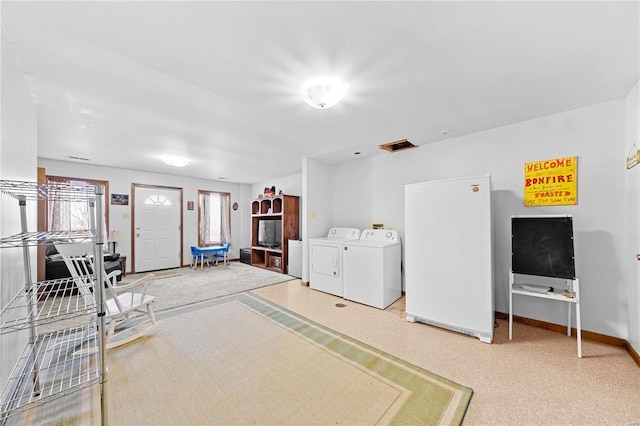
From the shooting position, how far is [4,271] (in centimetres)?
152

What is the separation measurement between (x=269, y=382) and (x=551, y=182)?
3.56 m

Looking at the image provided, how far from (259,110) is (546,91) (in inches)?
110

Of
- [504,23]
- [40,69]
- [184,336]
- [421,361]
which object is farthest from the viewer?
[184,336]

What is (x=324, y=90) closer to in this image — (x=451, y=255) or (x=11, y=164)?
(x=451, y=255)

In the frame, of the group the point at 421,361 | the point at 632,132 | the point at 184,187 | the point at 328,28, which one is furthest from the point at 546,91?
the point at 184,187

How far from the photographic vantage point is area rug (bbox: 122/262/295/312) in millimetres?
3863

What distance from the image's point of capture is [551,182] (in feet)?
9.13

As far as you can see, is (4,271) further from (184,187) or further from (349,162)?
(184,187)

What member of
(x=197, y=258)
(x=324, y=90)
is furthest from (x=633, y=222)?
(x=197, y=258)

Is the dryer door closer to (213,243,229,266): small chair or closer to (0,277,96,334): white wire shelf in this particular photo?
(0,277,96,334): white wire shelf

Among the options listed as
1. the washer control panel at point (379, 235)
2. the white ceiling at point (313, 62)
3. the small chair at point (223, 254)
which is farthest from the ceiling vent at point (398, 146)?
the small chair at point (223, 254)

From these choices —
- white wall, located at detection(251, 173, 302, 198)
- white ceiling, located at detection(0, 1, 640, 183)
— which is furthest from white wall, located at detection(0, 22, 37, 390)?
white wall, located at detection(251, 173, 302, 198)

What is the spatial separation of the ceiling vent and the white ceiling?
426 millimetres

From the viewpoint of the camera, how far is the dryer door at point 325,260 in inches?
158
